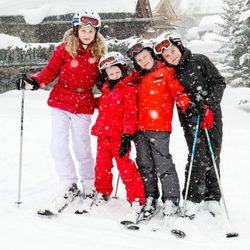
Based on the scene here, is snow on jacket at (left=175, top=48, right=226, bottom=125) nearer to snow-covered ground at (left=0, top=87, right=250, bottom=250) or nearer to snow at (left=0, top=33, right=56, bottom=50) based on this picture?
snow-covered ground at (left=0, top=87, right=250, bottom=250)

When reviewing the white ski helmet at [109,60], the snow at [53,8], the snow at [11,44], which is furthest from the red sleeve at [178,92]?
the snow at [53,8]

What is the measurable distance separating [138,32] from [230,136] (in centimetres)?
1207

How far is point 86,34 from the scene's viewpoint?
16.1ft

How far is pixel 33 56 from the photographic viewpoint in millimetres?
17109

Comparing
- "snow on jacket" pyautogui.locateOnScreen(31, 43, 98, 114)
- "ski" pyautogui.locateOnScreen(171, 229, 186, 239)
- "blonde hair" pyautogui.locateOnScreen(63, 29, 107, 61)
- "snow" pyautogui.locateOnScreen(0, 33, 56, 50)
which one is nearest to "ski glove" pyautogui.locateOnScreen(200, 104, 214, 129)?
"ski" pyautogui.locateOnScreen(171, 229, 186, 239)

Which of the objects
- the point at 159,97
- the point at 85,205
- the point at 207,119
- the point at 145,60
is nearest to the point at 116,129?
the point at 159,97

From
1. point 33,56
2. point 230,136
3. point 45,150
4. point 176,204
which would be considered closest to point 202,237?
point 176,204

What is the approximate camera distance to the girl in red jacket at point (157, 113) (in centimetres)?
449

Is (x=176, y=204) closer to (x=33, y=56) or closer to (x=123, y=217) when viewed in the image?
(x=123, y=217)

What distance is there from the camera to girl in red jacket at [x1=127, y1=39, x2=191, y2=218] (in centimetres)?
449

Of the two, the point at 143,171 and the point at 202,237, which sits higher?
the point at 143,171

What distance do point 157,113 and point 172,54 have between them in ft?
2.39

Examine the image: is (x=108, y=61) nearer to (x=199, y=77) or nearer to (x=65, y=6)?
(x=199, y=77)

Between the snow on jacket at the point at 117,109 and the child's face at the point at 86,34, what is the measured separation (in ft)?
2.34
